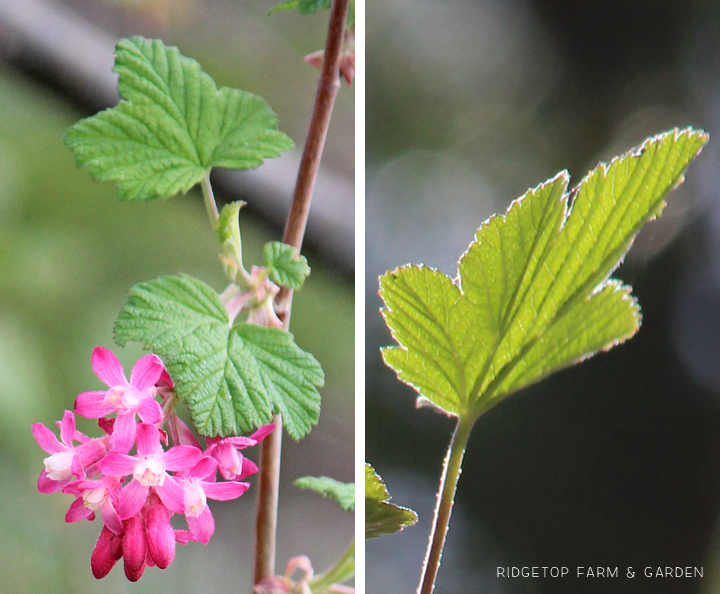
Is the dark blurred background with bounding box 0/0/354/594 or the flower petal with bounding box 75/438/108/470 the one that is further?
the dark blurred background with bounding box 0/0/354/594

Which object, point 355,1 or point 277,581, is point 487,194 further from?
point 277,581

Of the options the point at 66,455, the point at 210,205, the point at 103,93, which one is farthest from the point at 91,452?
the point at 103,93

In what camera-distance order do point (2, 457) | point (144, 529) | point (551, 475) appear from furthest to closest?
1. point (2, 457)
2. point (551, 475)
3. point (144, 529)

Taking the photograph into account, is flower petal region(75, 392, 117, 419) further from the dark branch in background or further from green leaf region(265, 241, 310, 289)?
the dark branch in background

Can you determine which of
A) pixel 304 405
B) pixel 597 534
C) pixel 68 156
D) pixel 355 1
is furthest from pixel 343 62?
pixel 68 156

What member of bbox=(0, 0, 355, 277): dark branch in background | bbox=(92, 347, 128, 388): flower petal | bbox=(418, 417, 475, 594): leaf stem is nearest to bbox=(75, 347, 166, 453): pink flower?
bbox=(92, 347, 128, 388): flower petal

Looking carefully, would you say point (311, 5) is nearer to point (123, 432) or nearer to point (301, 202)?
point (301, 202)
